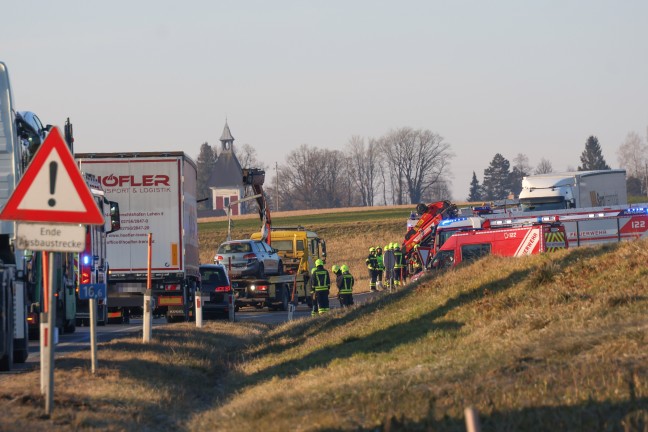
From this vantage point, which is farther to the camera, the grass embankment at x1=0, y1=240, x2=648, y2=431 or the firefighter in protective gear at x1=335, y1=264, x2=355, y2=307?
the firefighter in protective gear at x1=335, y1=264, x2=355, y2=307

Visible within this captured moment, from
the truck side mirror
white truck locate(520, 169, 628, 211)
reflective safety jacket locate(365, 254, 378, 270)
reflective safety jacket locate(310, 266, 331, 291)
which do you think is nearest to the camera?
the truck side mirror

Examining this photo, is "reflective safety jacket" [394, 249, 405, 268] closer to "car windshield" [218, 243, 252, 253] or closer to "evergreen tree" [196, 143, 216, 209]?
"car windshield" [218, 243, 252, 253]

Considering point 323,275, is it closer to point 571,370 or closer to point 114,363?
point 114,363

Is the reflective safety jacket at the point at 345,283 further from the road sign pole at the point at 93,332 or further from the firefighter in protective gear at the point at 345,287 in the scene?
the road sign pole at the point at 93,332

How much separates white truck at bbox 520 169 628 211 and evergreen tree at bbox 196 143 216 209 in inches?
4639

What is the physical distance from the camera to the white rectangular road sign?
9.42 meters

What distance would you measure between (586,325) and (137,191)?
18.5 metres

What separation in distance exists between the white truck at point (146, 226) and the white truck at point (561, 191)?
23.0 m

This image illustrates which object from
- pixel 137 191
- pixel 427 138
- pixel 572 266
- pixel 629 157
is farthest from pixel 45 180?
pixel 629 157

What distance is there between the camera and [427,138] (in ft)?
464

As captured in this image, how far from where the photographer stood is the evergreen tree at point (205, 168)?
173m

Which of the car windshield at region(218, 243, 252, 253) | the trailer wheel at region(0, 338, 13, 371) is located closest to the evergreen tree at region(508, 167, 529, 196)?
the car windshield at region(218, 243, 252, 253)

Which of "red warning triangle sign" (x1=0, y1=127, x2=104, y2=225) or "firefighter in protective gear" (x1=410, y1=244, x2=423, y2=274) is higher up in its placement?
"red warning triangle sign" (x1=0, y1=127, x2=104, y2=225)

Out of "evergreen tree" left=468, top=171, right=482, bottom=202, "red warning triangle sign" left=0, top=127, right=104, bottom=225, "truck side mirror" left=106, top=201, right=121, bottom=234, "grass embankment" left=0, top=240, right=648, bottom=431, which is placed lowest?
"grass embankment" left=0, top=240, right=648, bottom=431
